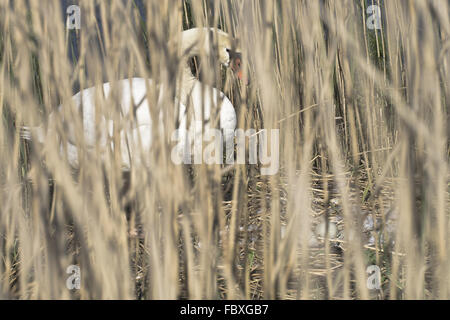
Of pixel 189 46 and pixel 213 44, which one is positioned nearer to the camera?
pixel 213 44

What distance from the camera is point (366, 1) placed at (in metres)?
1.51

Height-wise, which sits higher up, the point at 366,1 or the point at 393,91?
the point at 366,1

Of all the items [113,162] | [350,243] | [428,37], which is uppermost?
[428,37]

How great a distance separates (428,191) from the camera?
70 centimetres

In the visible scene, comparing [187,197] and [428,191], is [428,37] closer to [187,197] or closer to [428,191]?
[428,191]

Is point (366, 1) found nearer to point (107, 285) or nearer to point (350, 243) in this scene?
point (350, 243)

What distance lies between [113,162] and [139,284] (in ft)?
1.43

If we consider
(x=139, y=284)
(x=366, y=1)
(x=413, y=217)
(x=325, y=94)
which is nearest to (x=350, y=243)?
(x=413, y=217)

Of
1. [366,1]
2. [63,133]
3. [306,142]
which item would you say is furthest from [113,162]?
[366,1]

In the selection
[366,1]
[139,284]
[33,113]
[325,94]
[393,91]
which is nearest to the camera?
[33,113]

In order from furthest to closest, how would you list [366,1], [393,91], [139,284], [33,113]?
1. [366,1]
2. [139,284]
3. [393,91]
4. [33,113]

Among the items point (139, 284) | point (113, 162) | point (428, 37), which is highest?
point (428, 37)

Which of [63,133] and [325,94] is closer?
[63,133]
